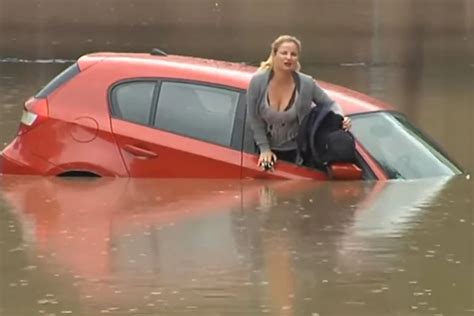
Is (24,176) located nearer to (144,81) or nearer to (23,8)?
(144,81)

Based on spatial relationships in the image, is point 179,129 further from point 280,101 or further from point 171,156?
point 280,101

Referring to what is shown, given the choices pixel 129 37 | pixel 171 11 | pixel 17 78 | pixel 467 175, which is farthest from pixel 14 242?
pixel 171 11

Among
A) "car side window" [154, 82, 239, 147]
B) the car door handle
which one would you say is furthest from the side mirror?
the car door handle

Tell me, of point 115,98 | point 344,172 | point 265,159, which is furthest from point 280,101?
point 115,98

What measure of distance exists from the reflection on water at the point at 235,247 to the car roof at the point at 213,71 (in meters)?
0.88

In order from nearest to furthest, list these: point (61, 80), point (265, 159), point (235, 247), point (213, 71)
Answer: point (235, 247) → point (265, 159) → point (213, 71) → point (61, 80)

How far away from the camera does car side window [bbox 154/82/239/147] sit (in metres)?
10.0

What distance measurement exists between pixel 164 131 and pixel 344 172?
1.48 metres

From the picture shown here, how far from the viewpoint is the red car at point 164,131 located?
32.7 ft

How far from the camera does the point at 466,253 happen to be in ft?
25.2

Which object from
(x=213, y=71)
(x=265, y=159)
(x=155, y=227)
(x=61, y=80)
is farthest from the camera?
(x=61, y=80)

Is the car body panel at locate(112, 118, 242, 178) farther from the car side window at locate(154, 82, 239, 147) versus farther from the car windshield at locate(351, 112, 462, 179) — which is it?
the car windshield at locate(351, 112, 462, 179)

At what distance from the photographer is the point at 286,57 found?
10.1 m

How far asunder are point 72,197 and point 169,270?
248 centimetres
